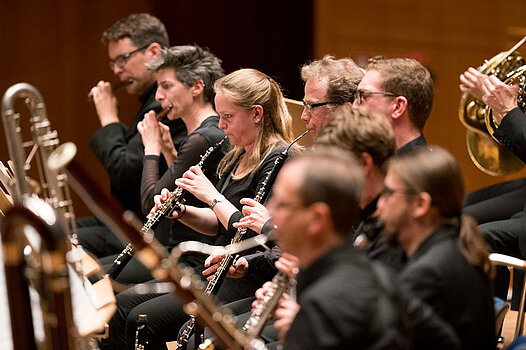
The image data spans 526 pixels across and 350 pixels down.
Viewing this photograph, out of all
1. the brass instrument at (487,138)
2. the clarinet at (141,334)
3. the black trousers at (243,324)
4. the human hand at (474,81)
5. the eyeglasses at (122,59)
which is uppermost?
the human hand at (474,81)

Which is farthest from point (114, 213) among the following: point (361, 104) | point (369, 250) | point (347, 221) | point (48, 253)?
point (361, 104)

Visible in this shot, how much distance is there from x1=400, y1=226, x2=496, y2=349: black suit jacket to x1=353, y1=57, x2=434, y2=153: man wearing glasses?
81 cm

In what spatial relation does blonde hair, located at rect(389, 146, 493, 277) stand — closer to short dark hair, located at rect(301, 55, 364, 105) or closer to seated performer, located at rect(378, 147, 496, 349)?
seated performer, located at rect(378, 147, 496, 349)

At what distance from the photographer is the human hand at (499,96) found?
2.64 metres

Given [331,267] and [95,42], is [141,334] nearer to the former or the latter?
[331,267]

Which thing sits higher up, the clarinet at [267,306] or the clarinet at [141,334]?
the clarinet at [267,306]

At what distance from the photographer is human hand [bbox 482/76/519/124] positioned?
2637 millimetres

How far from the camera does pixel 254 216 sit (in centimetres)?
227

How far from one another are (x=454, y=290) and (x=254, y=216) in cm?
91

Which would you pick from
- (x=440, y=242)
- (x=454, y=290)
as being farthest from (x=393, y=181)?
(x=454, y=290)

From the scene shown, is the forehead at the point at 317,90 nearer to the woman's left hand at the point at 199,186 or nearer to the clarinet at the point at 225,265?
the clarinet at the point at 225,265

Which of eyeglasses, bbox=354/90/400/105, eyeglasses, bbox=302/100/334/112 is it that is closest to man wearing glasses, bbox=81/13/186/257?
eyeglasses, bbox=302/100/334/112

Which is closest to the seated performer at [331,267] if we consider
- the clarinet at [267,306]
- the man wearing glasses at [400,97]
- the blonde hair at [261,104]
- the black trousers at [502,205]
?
the clarinet at [267,306]

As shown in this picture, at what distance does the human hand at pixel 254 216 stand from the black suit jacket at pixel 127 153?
1.16 m
